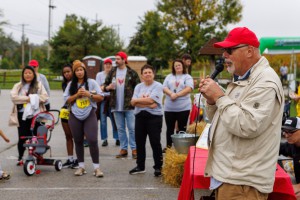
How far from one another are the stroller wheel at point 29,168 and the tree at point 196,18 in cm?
A: 2788

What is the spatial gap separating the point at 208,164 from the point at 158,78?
34543 millimetres

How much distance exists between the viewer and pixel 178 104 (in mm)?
8352

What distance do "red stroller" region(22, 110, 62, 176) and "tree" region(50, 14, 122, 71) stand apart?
99.8 ft

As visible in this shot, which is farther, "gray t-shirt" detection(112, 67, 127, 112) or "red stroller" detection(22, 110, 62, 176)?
"gray t-shirt" detection(112, 67, 127, 112)

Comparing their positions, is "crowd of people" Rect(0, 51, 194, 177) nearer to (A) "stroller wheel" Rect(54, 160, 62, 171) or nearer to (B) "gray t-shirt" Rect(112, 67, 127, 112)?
(B) "gray t-shirt" Rect(112, 67, 127, 112)

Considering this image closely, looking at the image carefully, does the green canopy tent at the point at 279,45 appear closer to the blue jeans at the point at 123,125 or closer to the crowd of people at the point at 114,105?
the crowd of people at the point at 114,105

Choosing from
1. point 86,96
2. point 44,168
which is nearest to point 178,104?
point 86,96

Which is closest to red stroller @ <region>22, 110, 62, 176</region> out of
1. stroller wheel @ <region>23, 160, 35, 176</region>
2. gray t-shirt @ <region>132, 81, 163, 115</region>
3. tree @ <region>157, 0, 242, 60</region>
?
stroller wheel @ <region>23, 160, 35, 176</region>

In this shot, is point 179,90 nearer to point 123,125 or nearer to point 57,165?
point 123,125

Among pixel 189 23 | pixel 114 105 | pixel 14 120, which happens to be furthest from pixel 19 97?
pixel 189 23

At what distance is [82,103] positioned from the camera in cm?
721

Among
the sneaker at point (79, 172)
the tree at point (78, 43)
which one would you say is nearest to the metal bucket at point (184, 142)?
the sneaker at point (79, 172)

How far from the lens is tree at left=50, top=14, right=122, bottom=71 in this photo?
3816 cm

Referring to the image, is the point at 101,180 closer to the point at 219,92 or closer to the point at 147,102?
the point at 147,102
